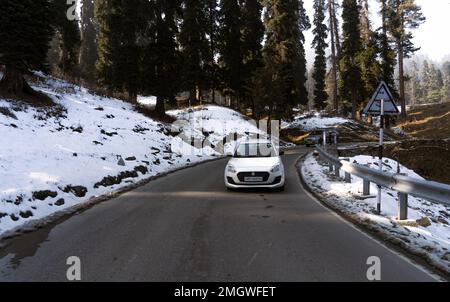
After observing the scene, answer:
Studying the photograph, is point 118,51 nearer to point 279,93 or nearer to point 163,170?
point 279,93

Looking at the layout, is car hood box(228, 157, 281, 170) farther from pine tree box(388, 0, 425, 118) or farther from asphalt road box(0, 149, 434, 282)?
pine tree box(388, 0, 425, 118)

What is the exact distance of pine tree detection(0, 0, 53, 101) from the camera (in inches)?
809

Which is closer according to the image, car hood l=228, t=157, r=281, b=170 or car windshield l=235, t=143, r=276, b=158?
car hood l=228, t=157, r=281, b=170

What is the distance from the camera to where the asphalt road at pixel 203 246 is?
5.37 m

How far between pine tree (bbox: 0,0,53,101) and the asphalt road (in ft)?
46.0

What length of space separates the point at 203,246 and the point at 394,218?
14.5ft

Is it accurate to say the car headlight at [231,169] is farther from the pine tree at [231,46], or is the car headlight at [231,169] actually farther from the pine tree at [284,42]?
the pine tree at [231,46]

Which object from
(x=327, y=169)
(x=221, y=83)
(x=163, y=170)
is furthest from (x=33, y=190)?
A: (x=221, y=83)

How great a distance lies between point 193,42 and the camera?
1702 inches

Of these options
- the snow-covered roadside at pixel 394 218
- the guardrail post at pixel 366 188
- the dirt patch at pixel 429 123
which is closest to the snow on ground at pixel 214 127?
the snow-covered roadside at pixel 394 218

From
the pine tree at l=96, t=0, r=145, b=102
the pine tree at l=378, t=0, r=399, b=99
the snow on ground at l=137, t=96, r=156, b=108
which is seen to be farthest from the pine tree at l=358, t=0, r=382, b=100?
the pine tree at l=96, t=0, r=145, b=102

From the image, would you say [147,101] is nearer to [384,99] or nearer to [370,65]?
[370,65]

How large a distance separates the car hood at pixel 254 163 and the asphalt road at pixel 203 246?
2.10 m
